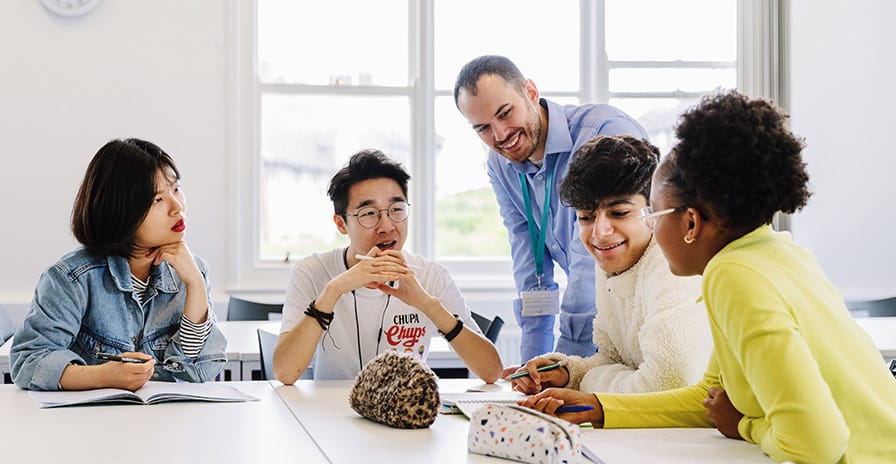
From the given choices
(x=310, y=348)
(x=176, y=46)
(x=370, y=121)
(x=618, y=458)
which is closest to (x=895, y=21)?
(x=370, y=121)

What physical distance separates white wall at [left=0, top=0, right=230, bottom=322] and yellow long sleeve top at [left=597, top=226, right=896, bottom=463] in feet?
13.2

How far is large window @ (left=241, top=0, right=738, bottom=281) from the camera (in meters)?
5.31

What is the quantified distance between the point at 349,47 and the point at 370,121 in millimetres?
440

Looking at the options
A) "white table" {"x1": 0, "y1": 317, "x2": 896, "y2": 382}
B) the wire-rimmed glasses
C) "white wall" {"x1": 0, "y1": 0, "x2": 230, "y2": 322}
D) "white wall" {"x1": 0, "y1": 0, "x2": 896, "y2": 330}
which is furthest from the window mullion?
the wire-rimmed glasses

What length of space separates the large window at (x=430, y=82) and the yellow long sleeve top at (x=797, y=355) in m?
3.91

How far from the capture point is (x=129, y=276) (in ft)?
7.70

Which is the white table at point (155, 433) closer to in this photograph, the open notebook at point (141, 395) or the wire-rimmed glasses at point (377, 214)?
the open notebook at point (141, 395)

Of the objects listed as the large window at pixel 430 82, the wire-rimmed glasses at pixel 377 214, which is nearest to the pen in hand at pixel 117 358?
the wire-rimmed glasses at pixel 377 214

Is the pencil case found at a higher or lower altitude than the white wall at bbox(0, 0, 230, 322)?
lower

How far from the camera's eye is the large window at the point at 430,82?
531cm

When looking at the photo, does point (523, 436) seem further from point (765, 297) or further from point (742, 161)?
point (742, 161)

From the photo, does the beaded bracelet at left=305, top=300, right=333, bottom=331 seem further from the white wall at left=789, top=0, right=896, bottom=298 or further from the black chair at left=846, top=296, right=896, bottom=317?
the white wall at left=789, top=0, right=896, bottom=298

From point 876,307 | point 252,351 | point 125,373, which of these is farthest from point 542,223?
point 876,307

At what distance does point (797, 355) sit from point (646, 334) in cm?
69
